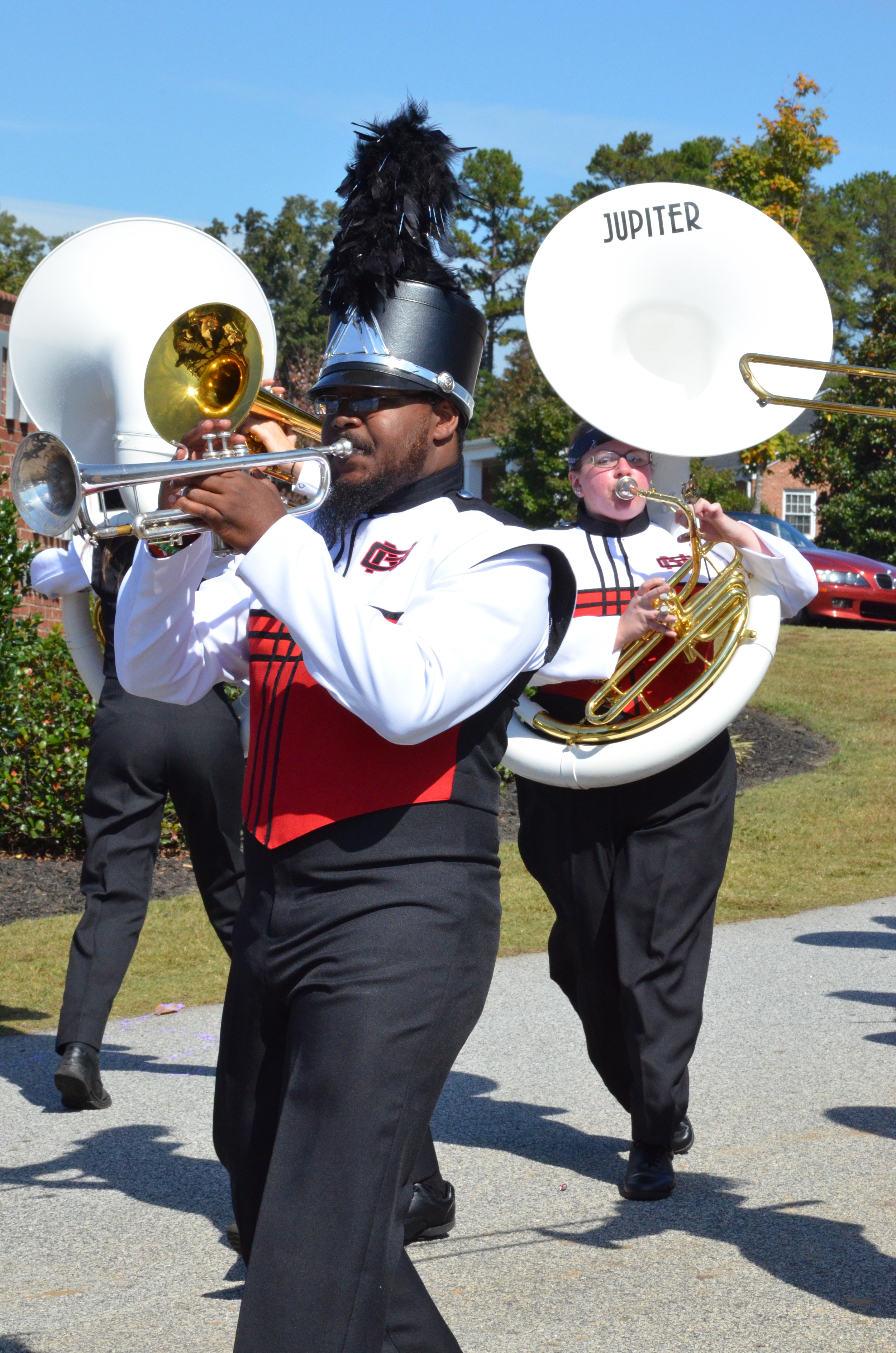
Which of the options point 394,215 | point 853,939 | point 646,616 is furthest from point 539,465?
point 394,215

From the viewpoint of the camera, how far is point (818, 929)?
7176mm

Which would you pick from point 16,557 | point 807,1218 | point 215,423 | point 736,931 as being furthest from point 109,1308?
point 16,557

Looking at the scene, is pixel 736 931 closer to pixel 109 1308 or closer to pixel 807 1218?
pixel 807 1218

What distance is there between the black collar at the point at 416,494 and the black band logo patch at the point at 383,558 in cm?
7

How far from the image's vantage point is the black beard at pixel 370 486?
248cm

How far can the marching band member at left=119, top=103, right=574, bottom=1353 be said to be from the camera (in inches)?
81.9

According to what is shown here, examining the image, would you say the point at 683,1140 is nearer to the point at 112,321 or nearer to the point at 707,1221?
the point at 707,1221

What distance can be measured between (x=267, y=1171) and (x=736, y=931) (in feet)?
17.0

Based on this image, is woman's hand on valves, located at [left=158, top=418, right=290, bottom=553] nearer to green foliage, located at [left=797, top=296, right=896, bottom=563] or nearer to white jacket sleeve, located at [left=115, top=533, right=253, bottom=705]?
white jacket sleeve, located at [left=115, top=533, right=253, bottom=705]

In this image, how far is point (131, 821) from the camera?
466 cm

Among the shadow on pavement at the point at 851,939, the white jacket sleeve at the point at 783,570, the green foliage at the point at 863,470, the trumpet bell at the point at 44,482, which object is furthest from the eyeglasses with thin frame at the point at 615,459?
the green foliage at the point at 863,470

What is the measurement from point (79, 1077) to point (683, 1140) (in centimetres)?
175

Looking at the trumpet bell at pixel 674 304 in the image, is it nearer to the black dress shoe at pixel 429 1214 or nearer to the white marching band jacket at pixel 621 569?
the white marching band jacket at pixel 621 569

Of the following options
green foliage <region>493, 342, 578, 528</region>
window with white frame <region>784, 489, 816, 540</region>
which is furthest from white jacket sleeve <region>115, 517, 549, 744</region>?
window with white frame <region>784, 489, 816, 540</region>
